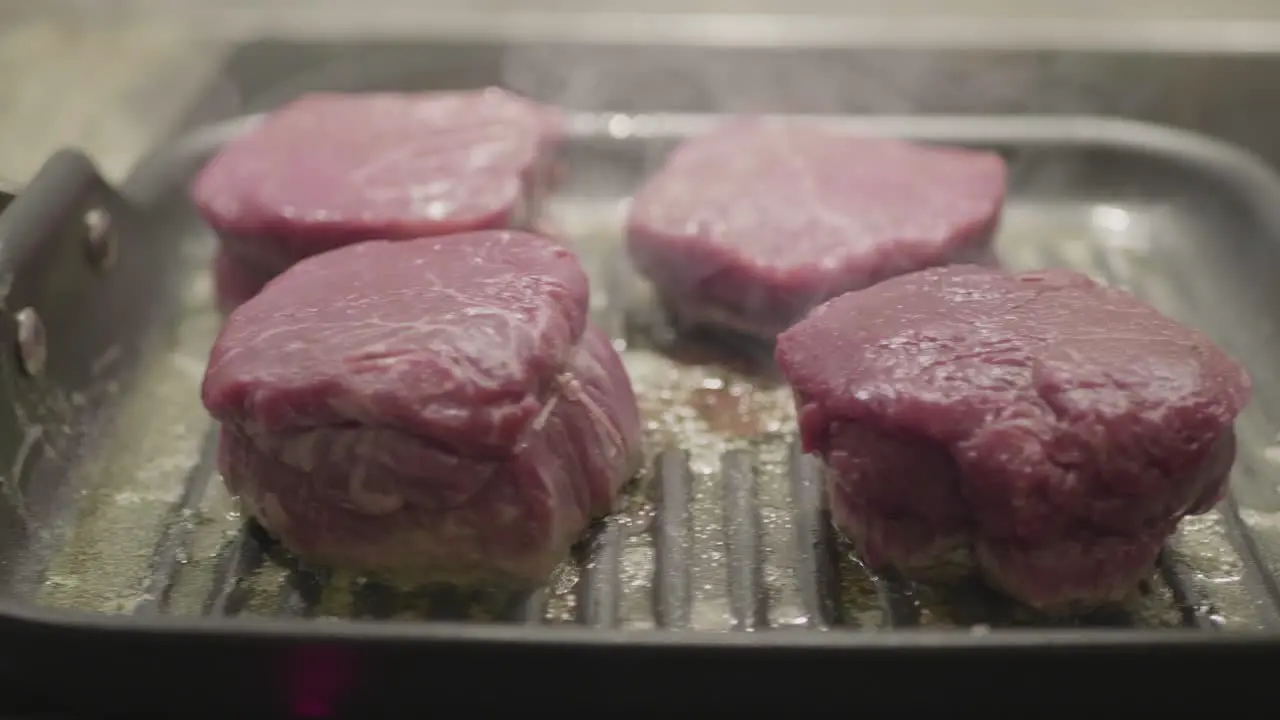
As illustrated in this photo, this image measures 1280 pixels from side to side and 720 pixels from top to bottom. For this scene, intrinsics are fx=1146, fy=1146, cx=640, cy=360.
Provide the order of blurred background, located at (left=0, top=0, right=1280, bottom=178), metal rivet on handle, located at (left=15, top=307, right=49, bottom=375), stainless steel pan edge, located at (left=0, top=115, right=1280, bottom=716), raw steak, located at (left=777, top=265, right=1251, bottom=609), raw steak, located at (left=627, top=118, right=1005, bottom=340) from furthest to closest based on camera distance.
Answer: blurred background, located at (left=0, top=0, right=1280, bottom=178) < raw steak, located at (left=627, top=118, right=1005, bottom=340) < metal rivet on handle, located at (left=15, top=307, right=49, bottom=375) < raw steak, located at (left=777, top=265, right=1251, bottom=609) < stainless steel pan edge, located at (left=0, top=115, right=1280, bottom=716)

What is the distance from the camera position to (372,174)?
233cm

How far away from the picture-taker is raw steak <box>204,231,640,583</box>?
1600 millimetres

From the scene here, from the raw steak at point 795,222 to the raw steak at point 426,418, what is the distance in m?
0.40

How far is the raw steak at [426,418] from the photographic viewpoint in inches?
63.0

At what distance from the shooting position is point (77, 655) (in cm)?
144

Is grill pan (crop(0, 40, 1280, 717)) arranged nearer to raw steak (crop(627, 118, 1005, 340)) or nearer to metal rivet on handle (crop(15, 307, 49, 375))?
metal rivet on handle (crop(15, 307, 49, 375))

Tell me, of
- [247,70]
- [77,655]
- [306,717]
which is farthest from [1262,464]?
[247,70]

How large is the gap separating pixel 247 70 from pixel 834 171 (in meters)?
1.61

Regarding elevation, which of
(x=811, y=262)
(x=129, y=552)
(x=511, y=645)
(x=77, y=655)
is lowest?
(x=129, y=552)

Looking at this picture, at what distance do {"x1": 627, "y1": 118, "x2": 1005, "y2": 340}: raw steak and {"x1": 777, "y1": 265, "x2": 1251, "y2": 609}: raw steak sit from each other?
36cm

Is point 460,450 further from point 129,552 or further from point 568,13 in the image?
point 568,13

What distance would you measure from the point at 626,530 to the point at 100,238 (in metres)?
1.20

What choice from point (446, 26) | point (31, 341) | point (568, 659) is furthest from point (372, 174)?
point (568, 659)

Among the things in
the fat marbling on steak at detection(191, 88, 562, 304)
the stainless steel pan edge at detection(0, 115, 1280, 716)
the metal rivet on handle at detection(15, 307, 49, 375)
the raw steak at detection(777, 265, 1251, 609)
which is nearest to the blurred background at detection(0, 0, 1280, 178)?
the fat marbling on steak at detection(191, 88, 562, 304)
